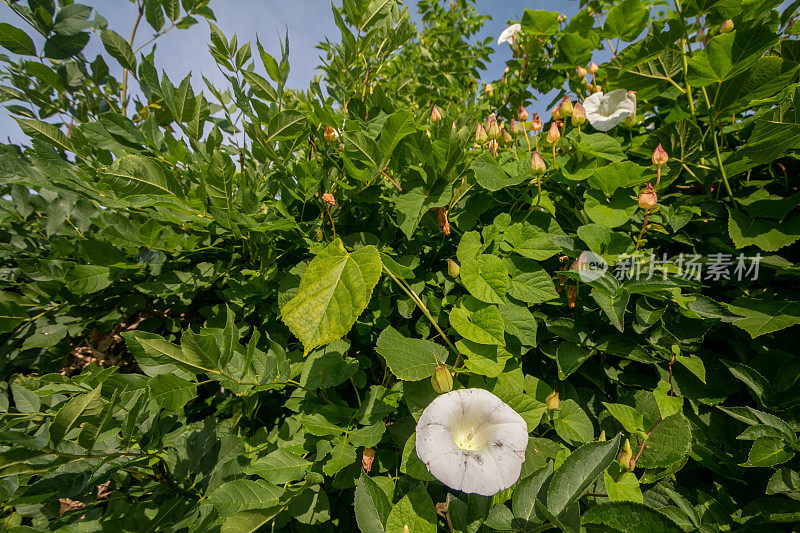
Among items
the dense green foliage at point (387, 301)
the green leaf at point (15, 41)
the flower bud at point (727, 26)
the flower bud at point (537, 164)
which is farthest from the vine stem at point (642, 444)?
the green leaf at point (15, 41)

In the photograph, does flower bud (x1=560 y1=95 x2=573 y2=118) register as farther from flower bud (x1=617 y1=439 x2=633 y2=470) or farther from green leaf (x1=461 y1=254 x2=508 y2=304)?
flower bud (x1=617 y1=439 x2=633 y2=470)

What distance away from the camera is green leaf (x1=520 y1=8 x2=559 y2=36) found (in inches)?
64.1

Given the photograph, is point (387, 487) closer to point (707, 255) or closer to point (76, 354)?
point (707, 255)

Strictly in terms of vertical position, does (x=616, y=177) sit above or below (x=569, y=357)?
above

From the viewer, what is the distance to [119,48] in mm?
1268

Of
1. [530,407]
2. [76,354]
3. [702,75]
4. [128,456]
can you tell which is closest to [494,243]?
[530,407]

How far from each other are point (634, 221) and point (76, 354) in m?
2.24

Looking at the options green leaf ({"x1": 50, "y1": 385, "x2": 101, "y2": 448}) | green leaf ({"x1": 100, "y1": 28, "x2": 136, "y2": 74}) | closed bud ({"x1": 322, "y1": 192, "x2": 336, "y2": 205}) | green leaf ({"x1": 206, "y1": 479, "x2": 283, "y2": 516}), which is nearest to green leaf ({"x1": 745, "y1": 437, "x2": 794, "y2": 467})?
green leaf ({"x1": 206, "y1": 479, "x2": 283, "y2": 516})

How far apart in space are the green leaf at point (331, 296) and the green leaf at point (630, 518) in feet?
1.93

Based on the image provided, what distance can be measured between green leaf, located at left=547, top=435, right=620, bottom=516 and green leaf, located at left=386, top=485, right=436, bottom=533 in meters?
0.24

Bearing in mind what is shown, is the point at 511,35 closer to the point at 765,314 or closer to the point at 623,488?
the point at 765,314

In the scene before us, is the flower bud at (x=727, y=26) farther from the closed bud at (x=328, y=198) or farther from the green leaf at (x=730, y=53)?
the closed bud at (x=328, y=198)

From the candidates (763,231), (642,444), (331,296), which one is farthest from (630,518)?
(763,231)

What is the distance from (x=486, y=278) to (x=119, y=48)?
1488 mm
